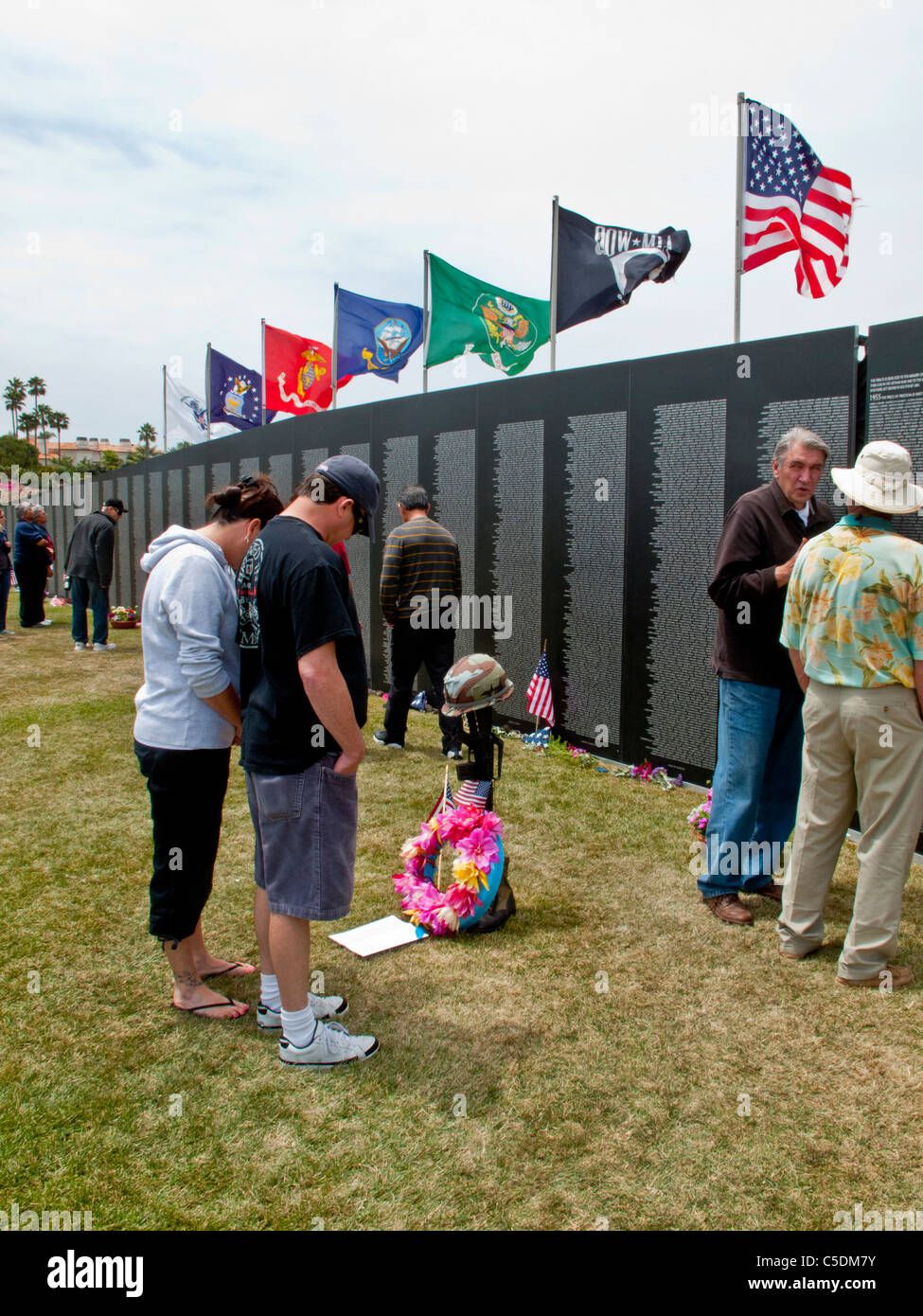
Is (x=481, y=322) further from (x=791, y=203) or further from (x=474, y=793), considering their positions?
(x=474, y=793)

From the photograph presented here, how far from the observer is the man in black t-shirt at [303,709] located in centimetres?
240

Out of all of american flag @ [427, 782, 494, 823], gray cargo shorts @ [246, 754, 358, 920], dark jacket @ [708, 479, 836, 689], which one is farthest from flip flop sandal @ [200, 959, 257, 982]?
dark jacket @ [708, 479, 836, 689]

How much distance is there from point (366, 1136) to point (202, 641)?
1475 millimetres

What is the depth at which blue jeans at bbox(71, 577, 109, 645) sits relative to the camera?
37.4 feet

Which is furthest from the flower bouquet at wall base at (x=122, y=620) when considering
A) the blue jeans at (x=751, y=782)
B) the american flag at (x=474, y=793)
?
the blue jeans at (x=751, y=782)

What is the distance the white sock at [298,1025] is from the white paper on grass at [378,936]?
738mm

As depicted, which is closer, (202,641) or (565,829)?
(202,641)

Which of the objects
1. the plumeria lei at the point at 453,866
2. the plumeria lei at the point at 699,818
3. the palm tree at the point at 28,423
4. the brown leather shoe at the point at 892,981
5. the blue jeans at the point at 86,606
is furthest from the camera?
the palm tree at the point at 28,423

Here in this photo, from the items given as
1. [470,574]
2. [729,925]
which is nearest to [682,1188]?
[729,925]

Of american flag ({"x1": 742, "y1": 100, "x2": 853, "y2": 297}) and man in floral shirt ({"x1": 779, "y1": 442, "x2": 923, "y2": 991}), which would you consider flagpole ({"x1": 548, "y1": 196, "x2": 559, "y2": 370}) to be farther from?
man in floral shirt ({"x1": 779, "y1": 442, "x2": 923, "y2": 991})

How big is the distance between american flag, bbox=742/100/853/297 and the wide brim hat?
2.89 m

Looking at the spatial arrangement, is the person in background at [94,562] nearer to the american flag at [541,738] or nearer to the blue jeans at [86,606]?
the blue jeans at [86,606]
